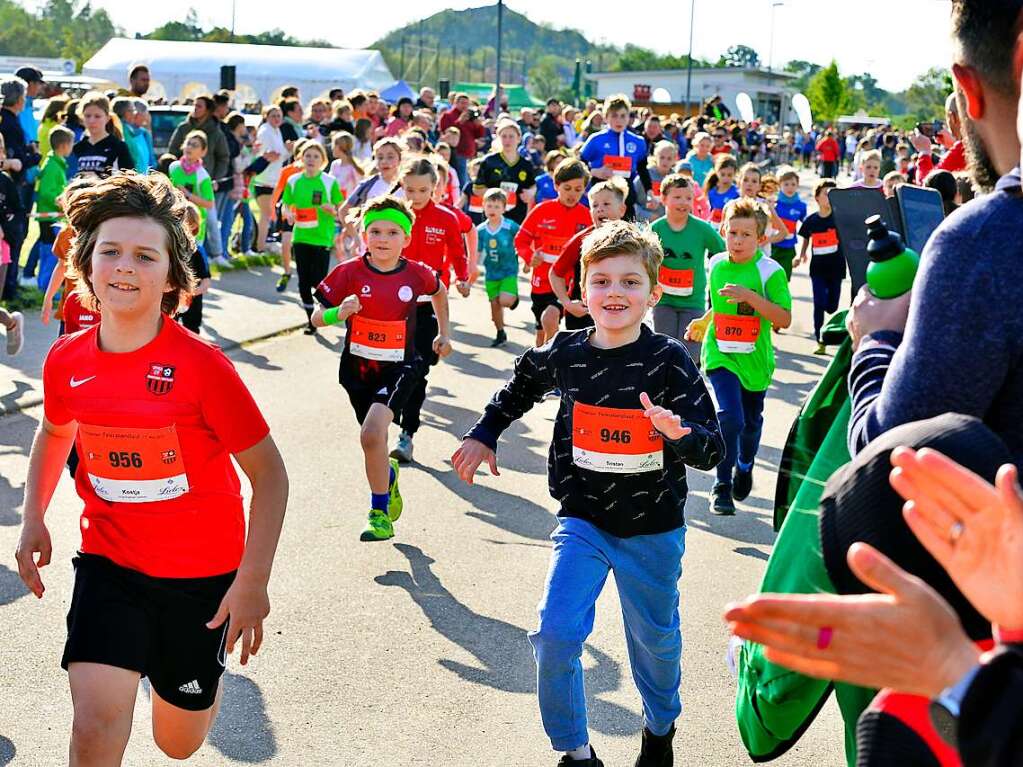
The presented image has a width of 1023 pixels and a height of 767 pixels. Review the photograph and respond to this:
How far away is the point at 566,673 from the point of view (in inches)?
160

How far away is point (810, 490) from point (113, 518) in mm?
2012

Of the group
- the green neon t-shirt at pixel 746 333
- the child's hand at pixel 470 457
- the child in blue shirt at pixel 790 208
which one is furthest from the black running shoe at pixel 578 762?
the child in blue shirt at pixel 790 208

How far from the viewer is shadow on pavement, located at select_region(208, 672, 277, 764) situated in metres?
4.56

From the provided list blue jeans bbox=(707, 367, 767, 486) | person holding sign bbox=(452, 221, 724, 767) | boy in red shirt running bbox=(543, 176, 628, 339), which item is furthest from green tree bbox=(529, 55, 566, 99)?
person holding sign bbox=(452, 221, 724, 767)

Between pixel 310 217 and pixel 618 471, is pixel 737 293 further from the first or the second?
pixel 310 217

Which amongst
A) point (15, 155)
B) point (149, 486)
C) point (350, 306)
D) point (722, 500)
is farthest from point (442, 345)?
point (15, 155)

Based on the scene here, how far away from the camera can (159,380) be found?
3.66 meters

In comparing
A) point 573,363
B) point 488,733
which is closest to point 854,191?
point 573,363

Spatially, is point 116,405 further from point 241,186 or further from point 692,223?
point 241,186

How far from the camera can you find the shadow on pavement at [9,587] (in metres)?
5.85

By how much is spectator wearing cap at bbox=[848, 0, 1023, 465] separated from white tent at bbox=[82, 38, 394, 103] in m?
42.7

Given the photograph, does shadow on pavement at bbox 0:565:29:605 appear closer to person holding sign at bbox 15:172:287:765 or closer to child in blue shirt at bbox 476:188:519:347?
person holding sign at bbox 15:172:287:765

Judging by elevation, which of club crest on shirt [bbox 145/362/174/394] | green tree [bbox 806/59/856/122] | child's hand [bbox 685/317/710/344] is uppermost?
green tree [bbox 806/59/856/122]

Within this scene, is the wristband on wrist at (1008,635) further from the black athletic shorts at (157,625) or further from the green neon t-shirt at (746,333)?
the green neon t-shirt at (746,333)
